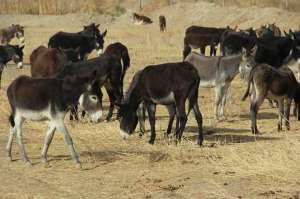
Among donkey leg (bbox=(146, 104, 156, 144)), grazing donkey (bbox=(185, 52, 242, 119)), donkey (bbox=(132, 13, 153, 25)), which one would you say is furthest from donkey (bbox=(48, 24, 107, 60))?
donkey (bbox=(132, 13, 153, 25))

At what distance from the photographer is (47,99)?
36.4ft

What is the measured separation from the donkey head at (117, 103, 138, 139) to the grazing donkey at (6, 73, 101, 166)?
1669 mm

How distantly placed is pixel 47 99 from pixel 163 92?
2.73m

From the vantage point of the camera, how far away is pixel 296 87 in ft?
50.9

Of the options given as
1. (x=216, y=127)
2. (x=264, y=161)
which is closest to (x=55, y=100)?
(x=264, y=161)

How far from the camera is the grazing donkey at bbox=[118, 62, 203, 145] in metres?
13.0

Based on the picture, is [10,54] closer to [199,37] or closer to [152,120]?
[199,37]

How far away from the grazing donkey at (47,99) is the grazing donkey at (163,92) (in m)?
1.74

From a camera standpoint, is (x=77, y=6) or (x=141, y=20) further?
(x=77, y=6)

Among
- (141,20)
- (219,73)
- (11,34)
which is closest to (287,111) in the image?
(219,73)

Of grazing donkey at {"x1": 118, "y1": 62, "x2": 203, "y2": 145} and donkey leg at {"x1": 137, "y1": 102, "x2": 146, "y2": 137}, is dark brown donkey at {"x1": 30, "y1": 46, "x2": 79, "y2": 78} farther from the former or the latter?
grazing donkey at {"x1": 118, "y1": 62, "x2": 203, "y2": 145}

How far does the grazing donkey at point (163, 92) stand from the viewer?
12984 mm

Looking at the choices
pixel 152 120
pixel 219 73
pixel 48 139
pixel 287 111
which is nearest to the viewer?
pixel 48 139

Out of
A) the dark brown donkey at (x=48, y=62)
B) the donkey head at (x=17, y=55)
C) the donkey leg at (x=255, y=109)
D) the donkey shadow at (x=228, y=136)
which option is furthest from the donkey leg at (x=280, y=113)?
the donkey head at (x=17, y=55)
